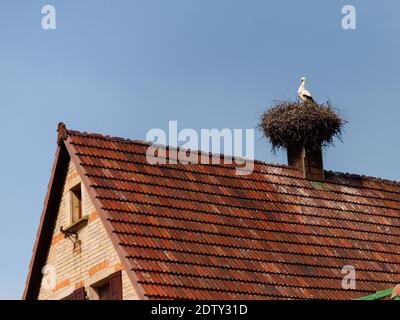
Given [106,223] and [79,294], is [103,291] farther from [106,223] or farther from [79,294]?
[106,223]

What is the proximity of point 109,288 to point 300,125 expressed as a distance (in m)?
7.30

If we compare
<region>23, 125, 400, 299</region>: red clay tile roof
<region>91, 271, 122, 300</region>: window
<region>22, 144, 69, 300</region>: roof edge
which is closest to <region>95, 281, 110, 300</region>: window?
<region>91, 271, 122, 300</region>: window

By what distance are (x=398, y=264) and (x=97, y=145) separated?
6733 millimetres

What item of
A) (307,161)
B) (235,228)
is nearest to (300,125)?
(307,161)

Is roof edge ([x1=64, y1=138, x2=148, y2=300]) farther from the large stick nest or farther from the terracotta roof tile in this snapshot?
the large stick nest

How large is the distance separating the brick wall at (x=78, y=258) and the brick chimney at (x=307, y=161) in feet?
18.8

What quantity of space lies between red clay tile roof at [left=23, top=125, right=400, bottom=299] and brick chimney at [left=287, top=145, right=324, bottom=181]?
0.26 meters

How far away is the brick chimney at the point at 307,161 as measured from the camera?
2867cm

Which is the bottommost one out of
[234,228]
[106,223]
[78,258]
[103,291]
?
[103,291]

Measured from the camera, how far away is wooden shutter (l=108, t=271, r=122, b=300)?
23.2 m

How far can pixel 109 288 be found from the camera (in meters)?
23.7
